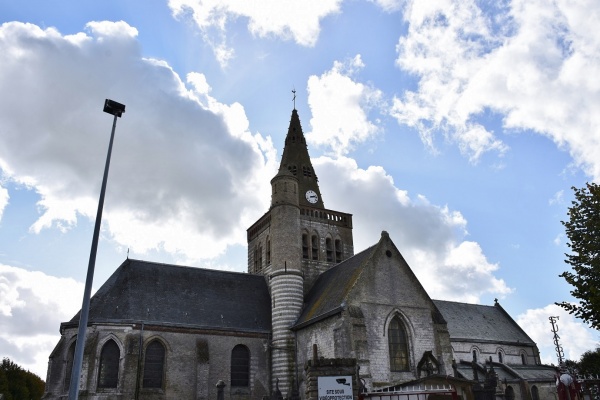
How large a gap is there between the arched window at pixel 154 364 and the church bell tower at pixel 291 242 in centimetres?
675

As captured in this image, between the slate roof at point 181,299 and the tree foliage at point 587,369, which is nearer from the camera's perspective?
the tree foliage at point 587,369

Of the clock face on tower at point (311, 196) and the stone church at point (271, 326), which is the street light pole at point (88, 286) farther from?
the clock face on tower at point (311, 196)

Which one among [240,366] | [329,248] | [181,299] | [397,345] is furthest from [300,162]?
[397,345]

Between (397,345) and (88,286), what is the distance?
18180mm

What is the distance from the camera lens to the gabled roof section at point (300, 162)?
38.5 m

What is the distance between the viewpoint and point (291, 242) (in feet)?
107

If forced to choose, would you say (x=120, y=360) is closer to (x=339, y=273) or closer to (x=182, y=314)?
(x=182, y=314)

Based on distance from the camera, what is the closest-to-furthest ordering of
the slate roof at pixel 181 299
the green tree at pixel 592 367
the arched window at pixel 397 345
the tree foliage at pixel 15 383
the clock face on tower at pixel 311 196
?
the green tree at pixel 592 367 < the arched window at pixel 397 345 < the slate roof at pixel 181 299 < the clock face on tower at pixel 311 196 < the tree foliage at pixel 15 383

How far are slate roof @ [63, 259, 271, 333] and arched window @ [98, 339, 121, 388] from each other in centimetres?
150

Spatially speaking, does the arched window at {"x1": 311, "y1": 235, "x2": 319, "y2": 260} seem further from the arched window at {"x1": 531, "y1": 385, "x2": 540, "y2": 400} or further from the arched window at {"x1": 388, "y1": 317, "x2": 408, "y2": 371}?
the arched window at {"x1": 531, "y1": 385, "x2": 540, "y2": 400}

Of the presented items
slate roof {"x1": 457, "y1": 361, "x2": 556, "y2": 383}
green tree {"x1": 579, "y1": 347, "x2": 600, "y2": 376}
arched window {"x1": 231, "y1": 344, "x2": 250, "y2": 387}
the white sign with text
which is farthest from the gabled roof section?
the white sign with text

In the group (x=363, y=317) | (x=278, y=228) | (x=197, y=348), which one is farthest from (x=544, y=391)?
(x=197, y=348)

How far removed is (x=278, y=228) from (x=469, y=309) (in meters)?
23.3

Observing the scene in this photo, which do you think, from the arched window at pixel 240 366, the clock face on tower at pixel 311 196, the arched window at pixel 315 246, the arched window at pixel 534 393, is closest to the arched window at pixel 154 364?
the arched window at pixel 240 366
